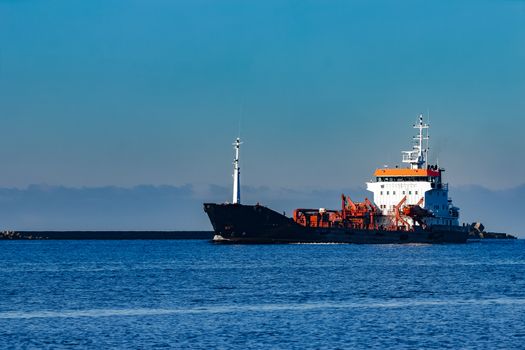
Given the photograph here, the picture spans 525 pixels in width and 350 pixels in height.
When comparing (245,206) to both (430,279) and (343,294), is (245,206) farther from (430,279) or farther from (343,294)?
(343,294)

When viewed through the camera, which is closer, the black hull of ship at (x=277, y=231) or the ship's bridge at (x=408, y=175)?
the black hull of ship at (x=277, y=231)

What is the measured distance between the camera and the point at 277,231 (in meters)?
143

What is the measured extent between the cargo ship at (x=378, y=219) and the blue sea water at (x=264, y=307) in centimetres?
4819

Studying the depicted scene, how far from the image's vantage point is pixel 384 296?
6206 cm

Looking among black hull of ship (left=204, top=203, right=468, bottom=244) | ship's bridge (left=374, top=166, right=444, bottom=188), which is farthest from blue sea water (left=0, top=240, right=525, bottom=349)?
ship's bridge (left=374, top=166, right=444, bottom=188)

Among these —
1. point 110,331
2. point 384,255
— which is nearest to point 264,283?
point 110,331

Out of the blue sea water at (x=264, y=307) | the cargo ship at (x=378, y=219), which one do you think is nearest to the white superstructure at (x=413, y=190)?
the cargo ship at (x=378, y=219)

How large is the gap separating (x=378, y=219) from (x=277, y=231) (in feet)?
58.3

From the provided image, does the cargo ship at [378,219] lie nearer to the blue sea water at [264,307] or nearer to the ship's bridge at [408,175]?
the ship's bridge at [408,175]

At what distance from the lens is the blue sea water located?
4325cm

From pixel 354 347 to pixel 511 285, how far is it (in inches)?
1314

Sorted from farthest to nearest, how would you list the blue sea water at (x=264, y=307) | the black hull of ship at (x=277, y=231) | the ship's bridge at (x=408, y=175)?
the ship's bridge at (x=408, y=175)
the black hull of ship at (x=277, y=231)
the blue sea water at (x=264, y=307)

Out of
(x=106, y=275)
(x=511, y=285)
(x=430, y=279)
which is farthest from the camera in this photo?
(x=106, y=275)

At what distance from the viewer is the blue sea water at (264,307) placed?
43.2 meters
